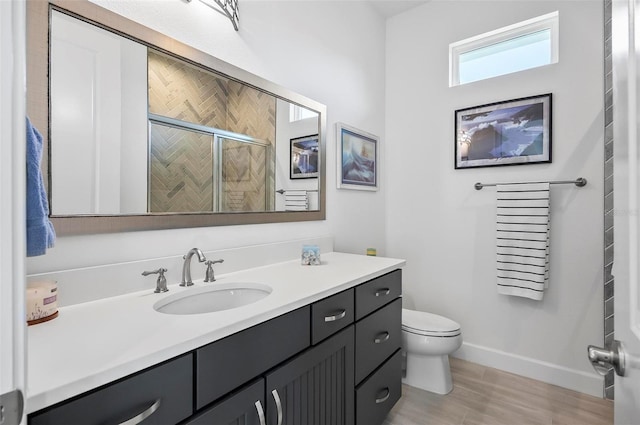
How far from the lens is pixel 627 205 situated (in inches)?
23.4

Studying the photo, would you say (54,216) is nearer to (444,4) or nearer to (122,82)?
(122,82)

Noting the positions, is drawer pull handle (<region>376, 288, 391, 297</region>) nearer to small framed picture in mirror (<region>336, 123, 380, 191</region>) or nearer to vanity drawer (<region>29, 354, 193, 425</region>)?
small framed picture in mirror (<region>336, 123, 380, 191</region>)

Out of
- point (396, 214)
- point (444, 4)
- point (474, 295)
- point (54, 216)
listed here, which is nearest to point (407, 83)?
point (444, 4)

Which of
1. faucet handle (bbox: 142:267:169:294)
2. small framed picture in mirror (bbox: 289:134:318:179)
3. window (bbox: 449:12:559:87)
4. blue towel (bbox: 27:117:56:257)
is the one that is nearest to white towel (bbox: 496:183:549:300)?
window (bbox: 449:12:559:87)

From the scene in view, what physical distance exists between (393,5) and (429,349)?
8.88 ft

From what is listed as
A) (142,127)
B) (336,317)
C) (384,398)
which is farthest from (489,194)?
(142,127)

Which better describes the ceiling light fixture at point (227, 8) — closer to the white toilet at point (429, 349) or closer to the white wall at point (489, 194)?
the white wall at point (489, 194)

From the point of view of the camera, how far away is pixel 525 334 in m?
2.27

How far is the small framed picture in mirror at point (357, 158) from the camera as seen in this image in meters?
2.31

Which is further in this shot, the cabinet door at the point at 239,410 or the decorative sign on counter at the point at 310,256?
the decorative sign on counter at the point at 310,256

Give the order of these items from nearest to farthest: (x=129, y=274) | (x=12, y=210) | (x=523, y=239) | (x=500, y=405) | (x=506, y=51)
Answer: (x=12, y=210) → (x=129, y=274) → (x=500, y=405) → (x=523, y=239) → (x=506, y=51)

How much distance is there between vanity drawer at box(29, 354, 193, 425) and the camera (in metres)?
0.58

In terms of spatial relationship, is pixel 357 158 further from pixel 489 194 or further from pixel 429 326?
pixel 429 326

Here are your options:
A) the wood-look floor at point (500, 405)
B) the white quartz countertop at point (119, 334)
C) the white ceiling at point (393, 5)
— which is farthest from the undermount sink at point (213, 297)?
the white ceiling at point (393, 5)
